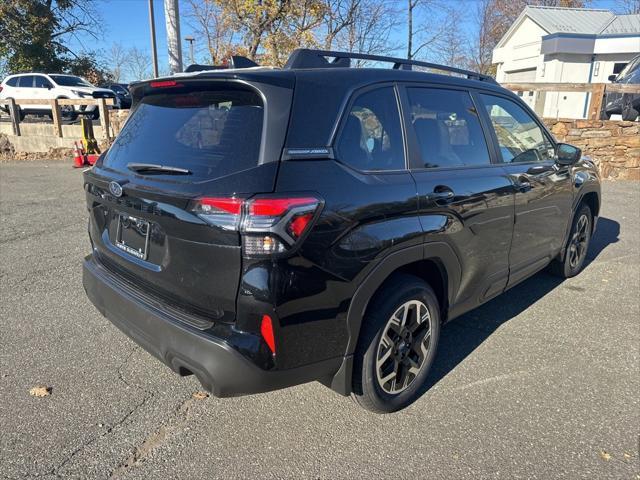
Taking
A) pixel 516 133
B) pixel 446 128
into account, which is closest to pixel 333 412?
pixel 446 128

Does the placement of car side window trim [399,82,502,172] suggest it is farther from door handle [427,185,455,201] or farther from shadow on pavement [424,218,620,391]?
shadow on pavement [424,218,620,391]

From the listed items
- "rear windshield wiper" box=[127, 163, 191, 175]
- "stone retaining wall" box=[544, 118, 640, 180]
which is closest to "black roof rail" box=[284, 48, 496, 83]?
"rear windshield wiper" box=[127, 163, 191, 175]

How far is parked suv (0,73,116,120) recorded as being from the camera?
1815 cm

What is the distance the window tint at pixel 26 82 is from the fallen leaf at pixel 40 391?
2058 centimetres

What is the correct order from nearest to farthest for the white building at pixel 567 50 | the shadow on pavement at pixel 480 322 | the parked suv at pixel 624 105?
1. the shadow on pavement at pixel 480 322
2. the parked suv at pixel 624 105
3. the white building at pixel 567 50

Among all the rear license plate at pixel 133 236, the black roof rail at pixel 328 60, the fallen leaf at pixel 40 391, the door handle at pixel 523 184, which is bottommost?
the fallen leaf at pixel 40 391

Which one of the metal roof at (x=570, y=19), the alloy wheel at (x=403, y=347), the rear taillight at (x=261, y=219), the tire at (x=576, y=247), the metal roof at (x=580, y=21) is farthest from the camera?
the metal roof at (x=570, y=19)

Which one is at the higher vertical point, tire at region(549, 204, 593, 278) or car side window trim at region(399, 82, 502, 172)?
→ car side window trim at region(399, 82, 502, 172)

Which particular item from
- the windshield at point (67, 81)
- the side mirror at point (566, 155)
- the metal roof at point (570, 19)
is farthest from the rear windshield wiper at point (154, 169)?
the metal roof at point (570, 19)

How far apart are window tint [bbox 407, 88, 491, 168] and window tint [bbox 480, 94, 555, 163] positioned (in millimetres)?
268

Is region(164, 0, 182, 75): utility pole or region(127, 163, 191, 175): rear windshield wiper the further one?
region(164, 0, 182, 75): utility pole

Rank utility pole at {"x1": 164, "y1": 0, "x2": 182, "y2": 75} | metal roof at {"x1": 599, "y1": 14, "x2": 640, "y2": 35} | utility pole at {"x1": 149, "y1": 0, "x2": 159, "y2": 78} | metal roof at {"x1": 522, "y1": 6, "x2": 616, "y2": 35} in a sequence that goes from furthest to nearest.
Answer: metal roof at {"x1": 522, "y1": 6, "x2": 616, "y2": 35}, metal roof at {"x1": 599, "y1": 14, "x2": 640, "y2": 35}, utility pole at {"x1": 149, "y1": 0, "x2": 159, "y2": 78}, utility pole at {"x1": 164, "y1": 0, "x2": 182, "y2": 75}

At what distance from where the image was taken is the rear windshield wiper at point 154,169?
2.27 m

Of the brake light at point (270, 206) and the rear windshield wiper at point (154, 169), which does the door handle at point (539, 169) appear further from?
the rear windshield wiper at point (154, 169)
